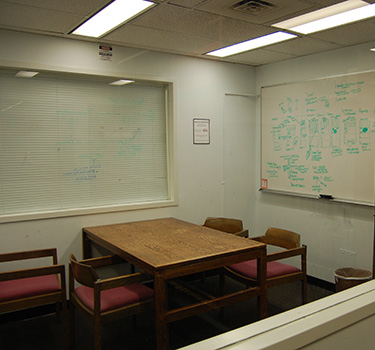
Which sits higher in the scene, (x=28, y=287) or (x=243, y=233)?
(x=243, y=233)

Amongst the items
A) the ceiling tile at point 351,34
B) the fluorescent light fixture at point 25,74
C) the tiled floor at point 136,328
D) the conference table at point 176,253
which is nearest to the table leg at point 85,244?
the conference table at point 176,253

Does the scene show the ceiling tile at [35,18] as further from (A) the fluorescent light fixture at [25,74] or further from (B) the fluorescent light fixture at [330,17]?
(B) the fluorescent light fixture at [330,17]

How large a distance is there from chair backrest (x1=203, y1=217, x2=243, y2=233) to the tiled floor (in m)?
0.42

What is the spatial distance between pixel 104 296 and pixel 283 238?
45.8 inches

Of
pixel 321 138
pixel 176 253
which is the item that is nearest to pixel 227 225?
pixel 176 253

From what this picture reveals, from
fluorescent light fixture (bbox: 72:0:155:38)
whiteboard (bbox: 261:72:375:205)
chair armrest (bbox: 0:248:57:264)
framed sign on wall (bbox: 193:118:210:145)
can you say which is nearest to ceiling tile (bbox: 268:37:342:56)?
Answer: whiteboard (bbox: 261:72:375:205)

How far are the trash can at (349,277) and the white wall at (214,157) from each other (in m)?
0.06

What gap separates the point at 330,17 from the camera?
2199mm

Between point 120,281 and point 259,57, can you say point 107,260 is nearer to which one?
point 120,281

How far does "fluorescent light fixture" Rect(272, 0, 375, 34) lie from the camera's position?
202 cm

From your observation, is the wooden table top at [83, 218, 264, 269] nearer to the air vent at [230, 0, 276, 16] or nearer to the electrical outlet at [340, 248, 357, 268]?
the electrical outlet at [340, 248, 357, 268]

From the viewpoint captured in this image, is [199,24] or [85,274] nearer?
[85,274]

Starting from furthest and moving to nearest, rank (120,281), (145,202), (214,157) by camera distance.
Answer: (145,202) < (214,157) < (120,281)

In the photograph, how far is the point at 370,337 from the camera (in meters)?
1.31
